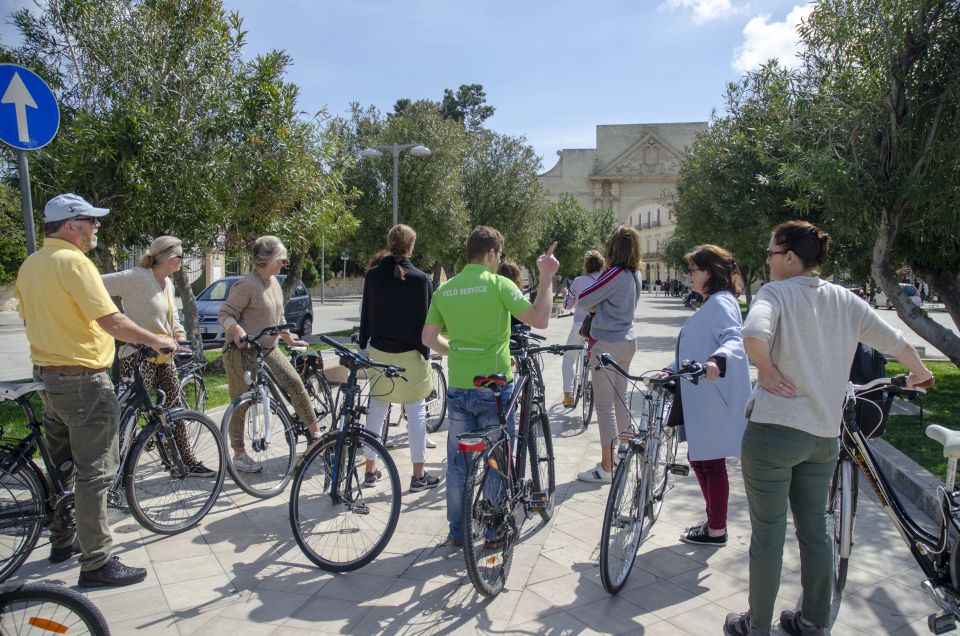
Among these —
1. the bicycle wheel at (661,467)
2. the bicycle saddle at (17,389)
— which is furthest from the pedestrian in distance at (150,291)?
the bicycle wheel at (661,467)

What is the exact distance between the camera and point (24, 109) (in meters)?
4.68

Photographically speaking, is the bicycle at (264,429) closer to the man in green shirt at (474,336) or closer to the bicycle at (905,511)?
the man in green shirt at (474,336)

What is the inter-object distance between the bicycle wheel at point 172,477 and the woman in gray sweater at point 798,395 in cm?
344

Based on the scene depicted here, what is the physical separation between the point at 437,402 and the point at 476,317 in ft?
12.2

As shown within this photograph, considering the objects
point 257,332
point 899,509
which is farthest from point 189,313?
point 899,509

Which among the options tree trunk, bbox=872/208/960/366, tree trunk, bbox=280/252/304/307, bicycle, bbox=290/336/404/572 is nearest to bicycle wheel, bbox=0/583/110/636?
bicycle, bbox=290/336/404/572

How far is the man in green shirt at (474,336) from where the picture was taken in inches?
152

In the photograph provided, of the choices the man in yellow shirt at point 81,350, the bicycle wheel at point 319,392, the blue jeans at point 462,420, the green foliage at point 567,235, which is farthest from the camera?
the green foliage at point 567,235

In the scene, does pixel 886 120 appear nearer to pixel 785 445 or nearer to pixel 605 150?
pixel 785 445

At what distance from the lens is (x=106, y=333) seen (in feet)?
11.9

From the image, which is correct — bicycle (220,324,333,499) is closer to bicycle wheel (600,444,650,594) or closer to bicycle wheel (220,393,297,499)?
bicycle wheel (220,393,297,499)

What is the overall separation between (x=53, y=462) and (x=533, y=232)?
25025mm

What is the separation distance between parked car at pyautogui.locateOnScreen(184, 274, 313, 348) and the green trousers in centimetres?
1087

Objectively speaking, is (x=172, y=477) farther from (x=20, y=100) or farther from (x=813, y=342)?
(x=813, y=342)
